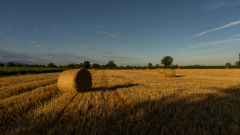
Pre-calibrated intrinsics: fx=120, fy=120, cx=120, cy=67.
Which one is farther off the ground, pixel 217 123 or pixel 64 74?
pixel 64 74

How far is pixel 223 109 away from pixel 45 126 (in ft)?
15.0

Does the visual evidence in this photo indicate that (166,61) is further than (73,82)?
Yes

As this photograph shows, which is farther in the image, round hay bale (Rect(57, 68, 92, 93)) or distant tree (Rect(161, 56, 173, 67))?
distant tree (Rect(161, 56, 173, 67))

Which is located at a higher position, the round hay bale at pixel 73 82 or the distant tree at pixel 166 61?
the distant tree at pixel 166 61

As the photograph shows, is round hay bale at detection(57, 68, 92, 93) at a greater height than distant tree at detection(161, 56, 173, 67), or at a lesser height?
lesser

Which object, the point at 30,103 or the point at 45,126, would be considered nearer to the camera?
the point at 45,126

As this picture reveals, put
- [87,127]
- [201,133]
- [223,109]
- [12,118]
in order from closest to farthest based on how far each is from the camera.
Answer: [201,133] < [87,127] < [12,118] < [223,109]

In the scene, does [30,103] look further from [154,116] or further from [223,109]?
[223,109]

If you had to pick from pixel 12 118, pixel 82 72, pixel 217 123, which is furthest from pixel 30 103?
pixel 217 123

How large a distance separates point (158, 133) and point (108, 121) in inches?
43.3

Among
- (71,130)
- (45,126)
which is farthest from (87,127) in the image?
(45,126)

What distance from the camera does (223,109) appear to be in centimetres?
338

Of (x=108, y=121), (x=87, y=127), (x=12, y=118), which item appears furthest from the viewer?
(x=12, y=118)

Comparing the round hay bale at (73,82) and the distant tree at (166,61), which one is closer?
the round hay bale at (73,82)
